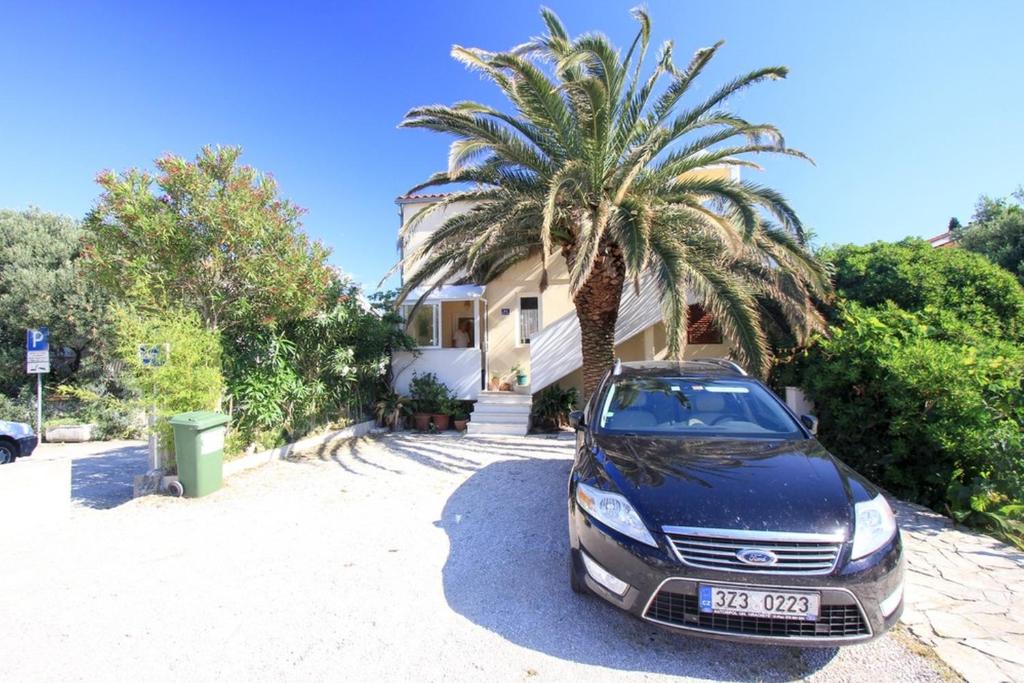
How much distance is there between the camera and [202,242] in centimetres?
711

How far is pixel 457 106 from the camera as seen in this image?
7.96 metres

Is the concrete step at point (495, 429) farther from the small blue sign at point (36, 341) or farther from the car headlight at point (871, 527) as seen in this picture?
the small blue sign at point (36, 341)

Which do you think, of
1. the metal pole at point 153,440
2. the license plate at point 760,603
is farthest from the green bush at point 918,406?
the metal pole at point 153,440

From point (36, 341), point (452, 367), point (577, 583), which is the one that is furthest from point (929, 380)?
point (36, 341)

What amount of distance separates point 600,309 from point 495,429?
3.91m

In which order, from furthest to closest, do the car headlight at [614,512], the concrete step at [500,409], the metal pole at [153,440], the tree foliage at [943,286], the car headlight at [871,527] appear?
the concrete step at [500,409] → the tree foliage at [943,286] → the metal pole at [153,440] → the car headlight at [614,512] → the car headlight at [871,527]

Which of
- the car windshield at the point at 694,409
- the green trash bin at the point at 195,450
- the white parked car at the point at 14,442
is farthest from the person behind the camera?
the white parked car at the point at 14,442

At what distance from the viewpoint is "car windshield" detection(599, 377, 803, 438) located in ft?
13.3

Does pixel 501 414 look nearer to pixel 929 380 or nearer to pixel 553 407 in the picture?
pixel 553 407

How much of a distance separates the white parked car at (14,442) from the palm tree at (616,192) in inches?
389

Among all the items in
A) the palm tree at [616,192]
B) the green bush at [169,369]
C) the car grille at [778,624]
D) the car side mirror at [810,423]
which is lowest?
the car grille at [778,624]

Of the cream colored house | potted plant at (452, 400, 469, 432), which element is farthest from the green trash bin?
potted plant at (452, 400, 469, 432)

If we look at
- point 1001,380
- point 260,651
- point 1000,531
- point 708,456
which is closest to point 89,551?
point 260,651

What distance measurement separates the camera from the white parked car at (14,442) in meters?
10.3
